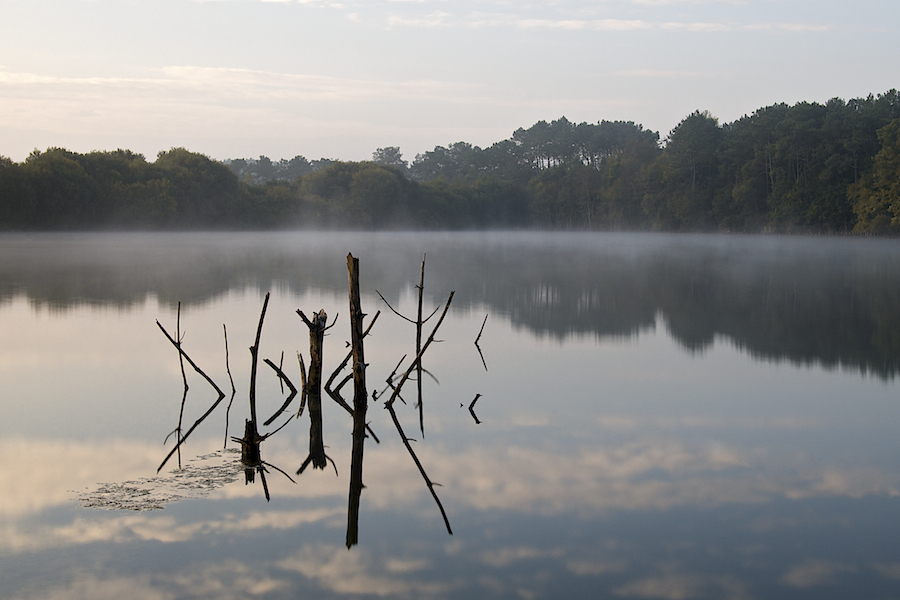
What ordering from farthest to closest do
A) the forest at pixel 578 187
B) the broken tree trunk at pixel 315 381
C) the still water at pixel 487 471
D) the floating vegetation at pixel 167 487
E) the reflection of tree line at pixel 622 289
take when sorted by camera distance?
1. the forest at pixel 578 187
2. the reflection of tree line at pixel 622 289
3. the broken tree trunk at pixel 315 381
4. the floating vegetation at pixel 167 487
5. the still water at pixel 487 471

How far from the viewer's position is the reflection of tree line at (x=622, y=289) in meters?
16.1

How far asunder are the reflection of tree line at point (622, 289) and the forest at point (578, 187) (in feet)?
137

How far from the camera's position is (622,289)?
26.0m

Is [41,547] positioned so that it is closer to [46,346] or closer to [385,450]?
[385,450]

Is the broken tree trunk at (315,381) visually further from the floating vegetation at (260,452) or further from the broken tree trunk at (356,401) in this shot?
the broken tree trunk at (356,401)

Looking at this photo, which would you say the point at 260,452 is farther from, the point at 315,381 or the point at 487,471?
the point at 487,471

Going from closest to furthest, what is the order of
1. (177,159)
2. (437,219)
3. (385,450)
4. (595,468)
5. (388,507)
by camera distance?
(388,507)
(595,468)
(385,450)
(177,159)
(437,219)

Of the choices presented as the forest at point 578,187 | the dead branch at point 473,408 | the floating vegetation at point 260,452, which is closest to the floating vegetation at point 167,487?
the floating vegetation at point 260,452

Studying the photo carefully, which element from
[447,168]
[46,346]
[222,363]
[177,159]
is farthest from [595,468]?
[447,168]

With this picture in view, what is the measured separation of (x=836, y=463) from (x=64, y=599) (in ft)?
20.4

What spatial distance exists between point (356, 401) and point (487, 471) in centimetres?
232

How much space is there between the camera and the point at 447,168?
592ft

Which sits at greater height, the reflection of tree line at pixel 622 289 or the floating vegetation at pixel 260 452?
the reflection of tree line at pixel 622 289

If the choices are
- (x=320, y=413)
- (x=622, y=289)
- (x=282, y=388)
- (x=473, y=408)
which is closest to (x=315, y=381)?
(x=320, y=413)
